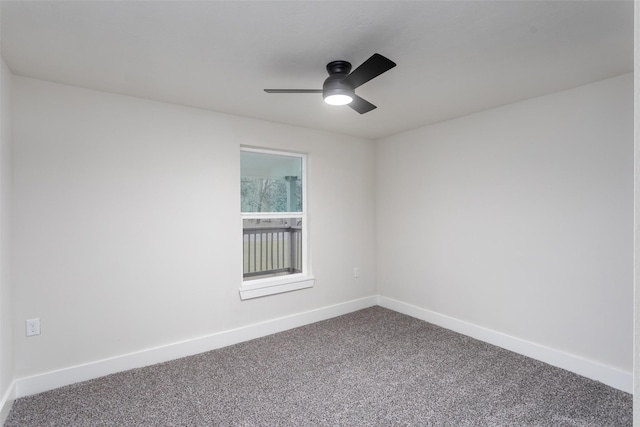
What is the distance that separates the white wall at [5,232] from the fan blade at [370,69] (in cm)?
221

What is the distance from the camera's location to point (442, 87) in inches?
103

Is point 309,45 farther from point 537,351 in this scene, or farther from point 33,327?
point 537,351

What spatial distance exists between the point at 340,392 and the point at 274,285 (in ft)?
4.73

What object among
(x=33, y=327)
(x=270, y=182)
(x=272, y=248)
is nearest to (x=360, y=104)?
(x=270, y=182)

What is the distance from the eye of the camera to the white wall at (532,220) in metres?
2.44

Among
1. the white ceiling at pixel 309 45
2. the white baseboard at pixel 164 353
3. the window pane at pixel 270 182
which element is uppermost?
the white ceiling at pixel 309 45

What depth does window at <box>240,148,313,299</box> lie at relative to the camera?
3.54 metres

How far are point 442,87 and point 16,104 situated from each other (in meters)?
3.18

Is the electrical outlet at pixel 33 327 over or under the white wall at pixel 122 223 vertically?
under

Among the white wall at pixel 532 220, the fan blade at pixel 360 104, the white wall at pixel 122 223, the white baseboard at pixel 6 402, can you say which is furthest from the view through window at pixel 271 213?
the white baseboard at pixel 6 402

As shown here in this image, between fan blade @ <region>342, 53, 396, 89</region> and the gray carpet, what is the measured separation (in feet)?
6.93

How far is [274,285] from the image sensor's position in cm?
356

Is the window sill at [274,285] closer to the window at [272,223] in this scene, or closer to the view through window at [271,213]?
the window at [272,223]

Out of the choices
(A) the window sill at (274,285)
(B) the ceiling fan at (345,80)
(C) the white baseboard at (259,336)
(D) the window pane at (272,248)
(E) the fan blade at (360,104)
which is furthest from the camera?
(D) the window pane at (272,248)
